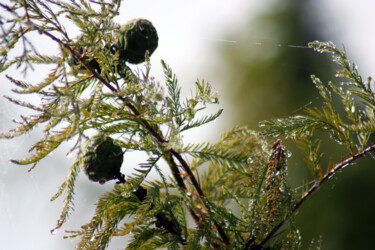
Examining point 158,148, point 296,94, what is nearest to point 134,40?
point 158,148

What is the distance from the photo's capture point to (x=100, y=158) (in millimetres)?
489

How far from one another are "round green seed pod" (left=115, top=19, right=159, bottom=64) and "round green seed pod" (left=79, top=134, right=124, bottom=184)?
128mm

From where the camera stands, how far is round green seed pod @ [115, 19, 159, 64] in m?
0.54

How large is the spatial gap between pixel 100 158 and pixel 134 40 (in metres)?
0.17

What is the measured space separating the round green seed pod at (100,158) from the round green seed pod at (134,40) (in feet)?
0.42

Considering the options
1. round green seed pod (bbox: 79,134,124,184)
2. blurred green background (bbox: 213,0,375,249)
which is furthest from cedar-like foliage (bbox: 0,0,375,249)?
blurred green background (bbox: 213,0,375,249)

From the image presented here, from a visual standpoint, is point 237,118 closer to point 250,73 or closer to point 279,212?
point 250,73

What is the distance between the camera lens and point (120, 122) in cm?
51

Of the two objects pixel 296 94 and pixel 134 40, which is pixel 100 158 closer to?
pixel 134 40

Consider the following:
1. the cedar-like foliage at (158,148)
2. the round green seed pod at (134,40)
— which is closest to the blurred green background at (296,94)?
the cedar-like foliage at (158,148)

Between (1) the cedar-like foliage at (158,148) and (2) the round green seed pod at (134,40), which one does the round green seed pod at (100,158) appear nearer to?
(1) the cedar-like foliage at (158,148)

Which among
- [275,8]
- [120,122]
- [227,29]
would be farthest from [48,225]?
[275,8]

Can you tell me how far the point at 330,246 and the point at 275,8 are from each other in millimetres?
1201

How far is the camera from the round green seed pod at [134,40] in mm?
540
